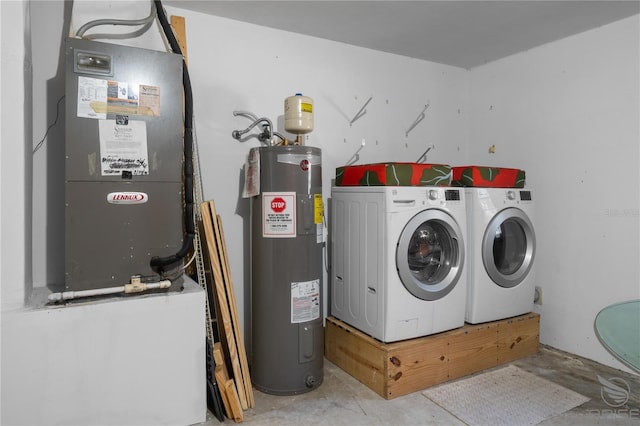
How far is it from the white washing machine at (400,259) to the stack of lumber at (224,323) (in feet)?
2.54

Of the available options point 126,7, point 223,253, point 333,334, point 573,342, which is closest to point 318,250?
point 223,253

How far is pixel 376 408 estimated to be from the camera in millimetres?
2162

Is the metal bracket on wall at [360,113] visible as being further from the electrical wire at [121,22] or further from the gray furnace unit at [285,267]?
the electrical wire at [121,22]

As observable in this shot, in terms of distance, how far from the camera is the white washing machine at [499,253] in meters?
2.64

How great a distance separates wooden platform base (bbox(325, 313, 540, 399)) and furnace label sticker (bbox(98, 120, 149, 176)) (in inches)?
63.0

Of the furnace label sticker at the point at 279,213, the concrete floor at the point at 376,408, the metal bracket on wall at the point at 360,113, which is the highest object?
the metal bracket on wall at the point at 360,113

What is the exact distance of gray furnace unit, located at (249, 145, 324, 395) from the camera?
227 centimetres

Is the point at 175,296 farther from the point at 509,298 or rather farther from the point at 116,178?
the point at 509,298

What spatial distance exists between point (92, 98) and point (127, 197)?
0.46m

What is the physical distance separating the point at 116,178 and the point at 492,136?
9.85ft

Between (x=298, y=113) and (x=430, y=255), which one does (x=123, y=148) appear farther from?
(x=430, y=255)

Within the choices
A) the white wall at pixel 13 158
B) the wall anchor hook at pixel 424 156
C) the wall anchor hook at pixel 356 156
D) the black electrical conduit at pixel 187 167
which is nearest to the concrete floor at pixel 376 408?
the black electrical conduit at pixel 187 167

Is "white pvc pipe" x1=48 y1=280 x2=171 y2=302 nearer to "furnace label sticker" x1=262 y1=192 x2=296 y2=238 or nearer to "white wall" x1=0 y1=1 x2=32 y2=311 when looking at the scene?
"white wall" x1=0 y1=1 x2=32 y2=311

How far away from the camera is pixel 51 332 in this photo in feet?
5.57
